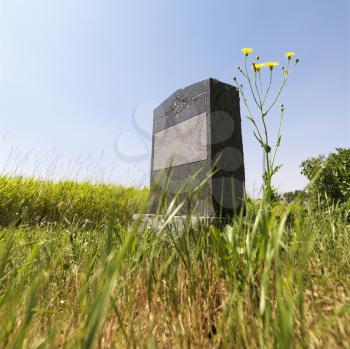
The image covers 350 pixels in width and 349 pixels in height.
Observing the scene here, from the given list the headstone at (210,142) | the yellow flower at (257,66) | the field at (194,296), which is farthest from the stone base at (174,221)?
the yellow flower at (257,66)

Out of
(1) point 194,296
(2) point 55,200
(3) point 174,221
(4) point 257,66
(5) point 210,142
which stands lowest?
(1) point 194,296

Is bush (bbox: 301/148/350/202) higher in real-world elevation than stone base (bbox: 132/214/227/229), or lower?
higher

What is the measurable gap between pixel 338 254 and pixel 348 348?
722 mm

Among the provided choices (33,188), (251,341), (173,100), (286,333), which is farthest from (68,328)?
(33,188)

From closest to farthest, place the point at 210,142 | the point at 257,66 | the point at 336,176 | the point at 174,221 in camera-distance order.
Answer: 1. the point at 174,221
2. the point at 257,66
3. the point at 210,142
4. the point at 336,176

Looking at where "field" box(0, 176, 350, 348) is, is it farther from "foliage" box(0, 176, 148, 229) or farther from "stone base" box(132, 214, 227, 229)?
"foliage" box(0, 176, 148, 229)

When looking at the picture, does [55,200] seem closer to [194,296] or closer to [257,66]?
[257,66]

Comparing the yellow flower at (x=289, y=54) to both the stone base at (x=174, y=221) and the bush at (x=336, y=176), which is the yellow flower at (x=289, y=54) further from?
the bush at (x=336, y=176)

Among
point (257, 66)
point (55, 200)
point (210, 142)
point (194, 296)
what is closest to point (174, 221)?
point (194, 296)

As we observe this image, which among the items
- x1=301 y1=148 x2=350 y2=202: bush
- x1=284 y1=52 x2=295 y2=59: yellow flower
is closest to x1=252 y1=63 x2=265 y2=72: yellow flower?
x1=284 y1=52 x2=295 y2=59: yellow flower

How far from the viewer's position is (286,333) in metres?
0.46

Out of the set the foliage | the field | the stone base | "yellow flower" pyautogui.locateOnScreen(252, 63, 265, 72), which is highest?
"yellow flower" pyautogui.locateOnScreen(252, 63, 265, 72)

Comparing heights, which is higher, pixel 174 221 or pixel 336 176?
pixel 336 176

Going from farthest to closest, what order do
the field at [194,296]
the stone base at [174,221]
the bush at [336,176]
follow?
the bush at [336,176] → the stone base at [174,221] → the field at [194,296]
